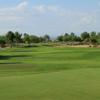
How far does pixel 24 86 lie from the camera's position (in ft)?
55.0

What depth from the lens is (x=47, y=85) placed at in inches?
668

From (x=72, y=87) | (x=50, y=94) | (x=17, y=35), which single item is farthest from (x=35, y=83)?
(x=17, y=35)

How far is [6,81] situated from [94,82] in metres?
4.38

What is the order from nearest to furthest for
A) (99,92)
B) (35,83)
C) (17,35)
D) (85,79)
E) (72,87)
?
(99,92), (72,87), (35,83), (85,79), (17,35)

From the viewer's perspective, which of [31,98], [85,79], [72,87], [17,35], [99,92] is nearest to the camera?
[31,98]

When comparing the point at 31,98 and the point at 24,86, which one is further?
the point at 24,86

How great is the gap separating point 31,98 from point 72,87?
9.93 ft

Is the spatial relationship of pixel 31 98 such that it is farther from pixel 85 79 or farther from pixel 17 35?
pixel 17 35

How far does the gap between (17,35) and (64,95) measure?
142907mm

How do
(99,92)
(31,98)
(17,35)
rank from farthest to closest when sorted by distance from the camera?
(17,35), (99,92), (31,98)

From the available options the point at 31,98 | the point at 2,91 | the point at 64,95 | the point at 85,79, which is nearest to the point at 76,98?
the point at 64,95

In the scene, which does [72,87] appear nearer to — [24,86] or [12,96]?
[24,86]

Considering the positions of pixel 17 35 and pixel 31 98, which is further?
Result: pixel 17 35

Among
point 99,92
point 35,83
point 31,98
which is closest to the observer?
point 31,98
